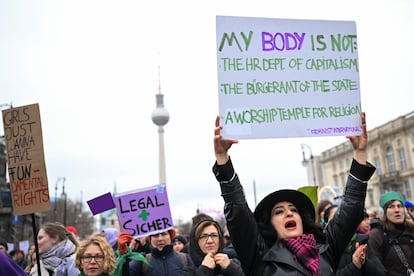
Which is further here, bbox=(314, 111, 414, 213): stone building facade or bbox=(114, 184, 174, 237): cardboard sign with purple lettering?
bbox=(314, 111, 414, 213): stone building facade

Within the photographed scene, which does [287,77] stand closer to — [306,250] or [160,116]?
[306,250]

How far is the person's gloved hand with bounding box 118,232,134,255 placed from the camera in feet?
16.0

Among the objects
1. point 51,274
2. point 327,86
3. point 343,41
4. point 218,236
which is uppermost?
point 343,41

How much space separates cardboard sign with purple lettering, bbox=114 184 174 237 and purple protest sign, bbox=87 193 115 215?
3.38 feet

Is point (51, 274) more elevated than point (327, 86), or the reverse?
point (327, 86)

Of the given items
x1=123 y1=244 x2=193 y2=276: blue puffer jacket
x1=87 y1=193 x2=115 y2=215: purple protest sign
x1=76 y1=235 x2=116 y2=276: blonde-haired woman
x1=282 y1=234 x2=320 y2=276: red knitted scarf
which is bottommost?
x1=123 y1=244 x2=193 y2=276: blue puffer jacket

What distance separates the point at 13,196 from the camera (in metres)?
4.27

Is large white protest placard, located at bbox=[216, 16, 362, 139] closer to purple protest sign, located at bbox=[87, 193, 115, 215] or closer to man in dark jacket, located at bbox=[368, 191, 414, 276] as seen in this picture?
man in dark jacket, located at bbox=[368, 191, 414, 276]

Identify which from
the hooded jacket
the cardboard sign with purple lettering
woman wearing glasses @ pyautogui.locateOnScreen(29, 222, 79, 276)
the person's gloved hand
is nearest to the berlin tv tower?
the cardboard sign with purple lettering

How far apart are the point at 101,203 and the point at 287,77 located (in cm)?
421

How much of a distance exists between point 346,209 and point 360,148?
1.54 ft

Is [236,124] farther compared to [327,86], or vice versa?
[327,86]

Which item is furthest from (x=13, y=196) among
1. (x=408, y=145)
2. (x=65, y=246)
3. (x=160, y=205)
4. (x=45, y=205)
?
(x=408, y=145)

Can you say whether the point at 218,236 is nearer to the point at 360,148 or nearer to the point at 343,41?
the point at 360,148
